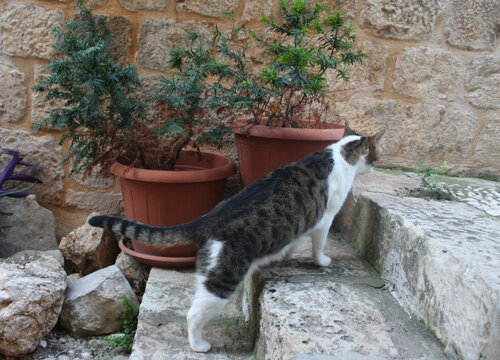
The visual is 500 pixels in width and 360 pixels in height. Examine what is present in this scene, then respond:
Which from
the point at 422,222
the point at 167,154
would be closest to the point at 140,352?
the point at 167,154

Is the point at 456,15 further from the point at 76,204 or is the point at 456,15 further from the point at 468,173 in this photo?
the point at 76,204

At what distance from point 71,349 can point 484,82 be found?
10.9 ft

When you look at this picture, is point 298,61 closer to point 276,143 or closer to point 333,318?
point 276,143

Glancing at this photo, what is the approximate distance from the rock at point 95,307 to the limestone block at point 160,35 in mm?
1564

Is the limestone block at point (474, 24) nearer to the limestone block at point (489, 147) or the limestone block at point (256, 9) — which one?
the limestone block at point (489, 147)

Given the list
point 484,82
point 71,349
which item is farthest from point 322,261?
point 484,82

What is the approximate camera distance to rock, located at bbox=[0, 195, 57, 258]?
9.11ft

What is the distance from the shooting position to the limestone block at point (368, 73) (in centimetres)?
288

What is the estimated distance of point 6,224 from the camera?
109 inches

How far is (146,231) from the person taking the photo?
1.68 meters

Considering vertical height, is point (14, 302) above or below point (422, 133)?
below

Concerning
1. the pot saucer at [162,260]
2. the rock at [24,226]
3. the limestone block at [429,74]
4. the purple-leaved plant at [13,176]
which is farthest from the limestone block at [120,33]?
the limestone block at [429,74]

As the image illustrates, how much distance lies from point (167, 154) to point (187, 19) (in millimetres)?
1031

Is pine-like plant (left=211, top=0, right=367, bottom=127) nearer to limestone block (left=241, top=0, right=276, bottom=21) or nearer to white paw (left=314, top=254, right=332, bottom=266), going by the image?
limestone block (left=241, top=0, right=276, bottom=21)
